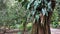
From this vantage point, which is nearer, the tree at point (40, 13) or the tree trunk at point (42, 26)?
the tree at point (40, 13)

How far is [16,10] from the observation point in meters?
8.12

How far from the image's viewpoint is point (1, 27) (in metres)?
9.41

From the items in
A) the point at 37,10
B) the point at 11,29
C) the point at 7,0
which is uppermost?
the point at 7,0

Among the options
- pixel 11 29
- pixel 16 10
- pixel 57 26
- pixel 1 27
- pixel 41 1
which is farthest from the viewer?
pixel 57 26

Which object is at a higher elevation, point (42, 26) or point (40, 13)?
point (40, 13)

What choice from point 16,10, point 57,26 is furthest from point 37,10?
point 57,26

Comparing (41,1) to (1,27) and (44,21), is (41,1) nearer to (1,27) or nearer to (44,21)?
(44,21)

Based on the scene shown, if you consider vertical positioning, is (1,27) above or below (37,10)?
below

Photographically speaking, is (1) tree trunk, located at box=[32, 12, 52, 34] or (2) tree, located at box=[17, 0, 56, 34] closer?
(2) tree, located at box=[17, 0, 56, 34]

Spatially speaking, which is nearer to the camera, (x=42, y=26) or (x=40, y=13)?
(x=40, y=13)

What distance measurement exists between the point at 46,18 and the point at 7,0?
4.87 m

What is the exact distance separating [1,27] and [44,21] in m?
5.86

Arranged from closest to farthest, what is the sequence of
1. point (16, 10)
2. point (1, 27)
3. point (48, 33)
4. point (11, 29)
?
point (48, 33), point (16, 10), point (1, 27), point (11, 29)

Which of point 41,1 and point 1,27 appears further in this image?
point 1,27
